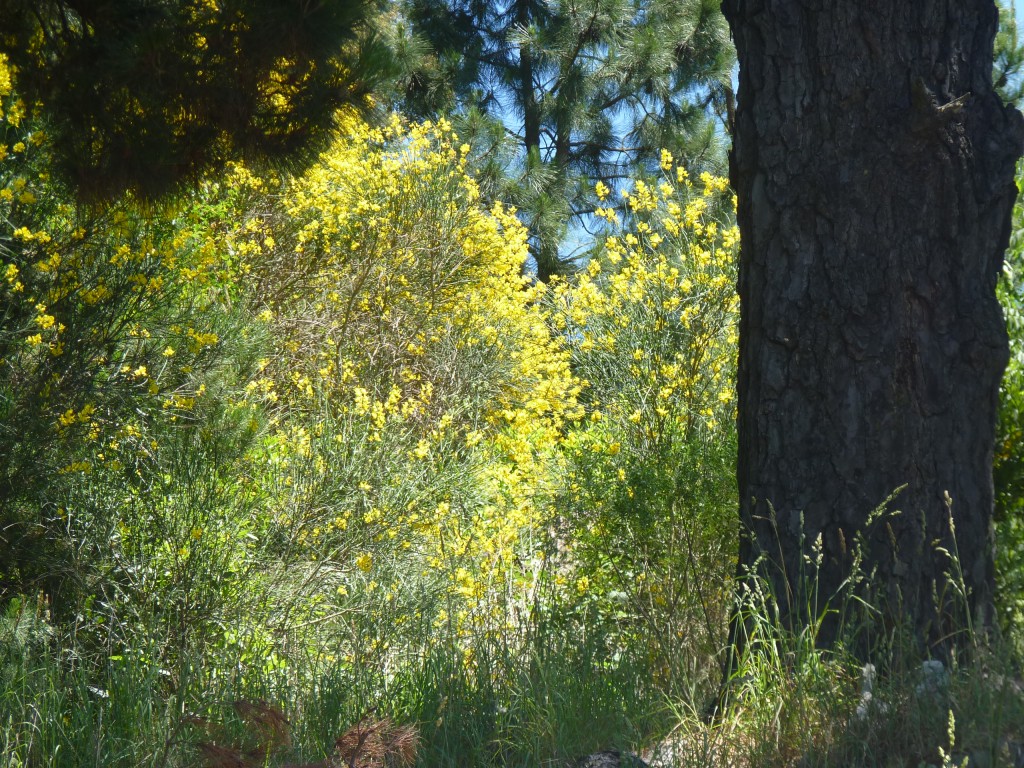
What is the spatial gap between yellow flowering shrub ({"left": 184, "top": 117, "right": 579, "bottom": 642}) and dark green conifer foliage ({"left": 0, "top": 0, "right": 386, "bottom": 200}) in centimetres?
164

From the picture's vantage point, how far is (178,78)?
3.28 m

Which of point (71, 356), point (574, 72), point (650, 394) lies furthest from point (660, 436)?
point (574, 72)

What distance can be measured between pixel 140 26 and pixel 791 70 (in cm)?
198

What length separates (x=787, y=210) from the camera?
300 centimetres

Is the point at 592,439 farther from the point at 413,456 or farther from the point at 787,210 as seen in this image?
the point at 787,210

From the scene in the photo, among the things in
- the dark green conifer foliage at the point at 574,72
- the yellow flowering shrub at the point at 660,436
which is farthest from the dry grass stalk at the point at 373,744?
the dark green conifer foliage at the point at 574,72

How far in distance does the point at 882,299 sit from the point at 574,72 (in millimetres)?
12517

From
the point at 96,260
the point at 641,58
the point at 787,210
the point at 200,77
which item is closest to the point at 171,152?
the point at 200,77

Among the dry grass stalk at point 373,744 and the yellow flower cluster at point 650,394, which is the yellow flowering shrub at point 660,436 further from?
the dry grass stalk at point 373,744

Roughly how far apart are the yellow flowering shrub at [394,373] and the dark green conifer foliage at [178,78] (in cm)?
164

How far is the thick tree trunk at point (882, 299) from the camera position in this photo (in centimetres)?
288

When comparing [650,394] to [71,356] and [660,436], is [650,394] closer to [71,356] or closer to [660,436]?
[660,436]

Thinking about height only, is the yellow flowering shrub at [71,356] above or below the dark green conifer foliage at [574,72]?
below

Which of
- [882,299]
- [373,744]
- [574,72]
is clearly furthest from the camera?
[574,72]
